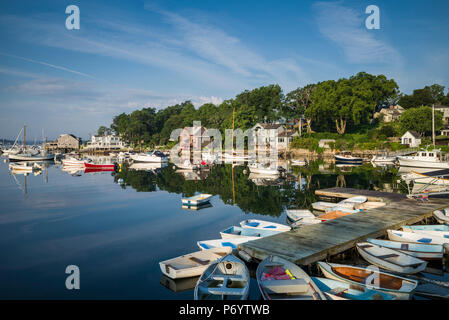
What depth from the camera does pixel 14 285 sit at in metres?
9.76

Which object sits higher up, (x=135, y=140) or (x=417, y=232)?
(x=135, y=140)

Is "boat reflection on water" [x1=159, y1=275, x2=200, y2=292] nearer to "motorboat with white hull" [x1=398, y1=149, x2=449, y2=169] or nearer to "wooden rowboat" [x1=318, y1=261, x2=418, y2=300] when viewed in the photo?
"wooden rowboat" [x1=318, y1=261, x2=418, y2=300]

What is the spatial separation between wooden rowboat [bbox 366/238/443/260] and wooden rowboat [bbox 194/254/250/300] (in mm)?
5580

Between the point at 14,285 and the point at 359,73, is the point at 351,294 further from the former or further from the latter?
the point at 359,73

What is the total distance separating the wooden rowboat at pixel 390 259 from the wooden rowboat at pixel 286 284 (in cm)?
327

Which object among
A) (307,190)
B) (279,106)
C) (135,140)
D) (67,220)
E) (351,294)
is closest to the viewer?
(351,294)

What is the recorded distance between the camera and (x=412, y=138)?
5828 centimetres

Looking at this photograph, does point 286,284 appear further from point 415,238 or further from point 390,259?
point 415,238

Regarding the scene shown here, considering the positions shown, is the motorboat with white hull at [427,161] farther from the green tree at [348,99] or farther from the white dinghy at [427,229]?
the white dinghy at [427,229]

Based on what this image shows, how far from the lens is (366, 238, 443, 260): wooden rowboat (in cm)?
1024

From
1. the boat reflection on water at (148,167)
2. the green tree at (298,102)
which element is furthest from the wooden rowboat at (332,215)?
the green tree at (298,102)
